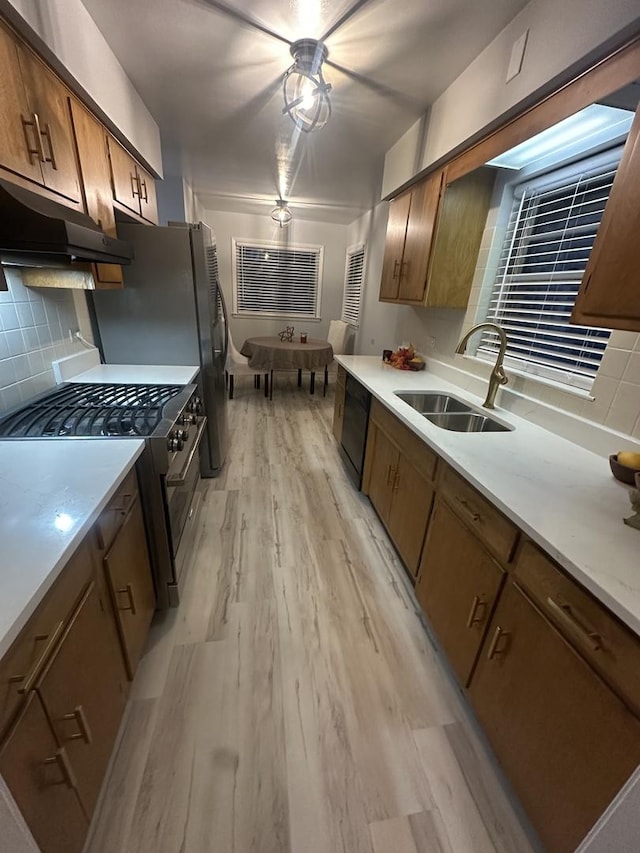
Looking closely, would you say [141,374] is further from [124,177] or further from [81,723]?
[81,723]

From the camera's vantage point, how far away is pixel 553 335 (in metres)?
1.68

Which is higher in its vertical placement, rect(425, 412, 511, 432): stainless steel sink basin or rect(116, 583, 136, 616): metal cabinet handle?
rect(425, 412, 511, 432): stainless steel sink basin

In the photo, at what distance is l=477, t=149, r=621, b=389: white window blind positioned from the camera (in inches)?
59.0

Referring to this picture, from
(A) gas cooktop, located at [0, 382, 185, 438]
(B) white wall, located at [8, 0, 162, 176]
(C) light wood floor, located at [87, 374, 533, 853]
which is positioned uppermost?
(B) white wall, located at [8, 0, 162, 176]

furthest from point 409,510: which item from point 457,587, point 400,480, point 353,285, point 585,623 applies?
point 353,285

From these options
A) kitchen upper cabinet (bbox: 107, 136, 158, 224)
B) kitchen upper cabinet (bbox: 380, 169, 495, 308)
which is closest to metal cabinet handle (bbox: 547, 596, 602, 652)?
kitchen upper cabinet (bbox: 380, 169, 495, 308)

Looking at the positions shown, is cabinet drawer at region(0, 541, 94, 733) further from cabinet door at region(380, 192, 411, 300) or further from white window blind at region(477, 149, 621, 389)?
cabinet door at region(380, 192, 411, 300)

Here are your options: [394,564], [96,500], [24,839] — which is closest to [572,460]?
[394,564]

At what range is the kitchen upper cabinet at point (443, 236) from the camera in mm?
1998

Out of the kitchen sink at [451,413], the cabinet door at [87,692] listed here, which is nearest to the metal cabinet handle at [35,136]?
the cabinet door at [87,692]

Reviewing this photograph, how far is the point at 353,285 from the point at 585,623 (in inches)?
205

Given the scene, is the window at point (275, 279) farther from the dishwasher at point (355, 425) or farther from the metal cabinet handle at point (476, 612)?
the metal cabinet handle at point (476, 612)

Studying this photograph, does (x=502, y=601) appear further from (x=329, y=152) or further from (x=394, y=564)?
(x=329, y=152)

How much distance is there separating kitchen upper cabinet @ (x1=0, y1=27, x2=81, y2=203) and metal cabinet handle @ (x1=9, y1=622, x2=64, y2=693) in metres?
1.31
